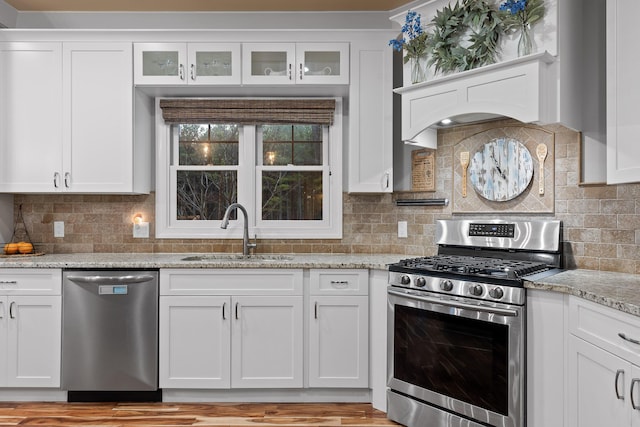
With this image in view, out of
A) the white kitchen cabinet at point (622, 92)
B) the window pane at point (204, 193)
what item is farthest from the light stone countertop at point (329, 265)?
the white kitchen cabinet at point (622, 92)

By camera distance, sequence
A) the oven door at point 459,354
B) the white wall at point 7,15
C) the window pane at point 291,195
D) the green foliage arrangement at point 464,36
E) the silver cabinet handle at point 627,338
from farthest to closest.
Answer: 1. the window pane at point 291,195
2. the white wall at point 7,15
3. the green foliage arrangement at point 464,36
4. the oven door at point 459,354
5. the silver cabinet handle at point 627,338

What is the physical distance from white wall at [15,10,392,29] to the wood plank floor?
2.68 metres

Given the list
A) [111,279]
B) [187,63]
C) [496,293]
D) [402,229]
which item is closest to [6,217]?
[111,279]

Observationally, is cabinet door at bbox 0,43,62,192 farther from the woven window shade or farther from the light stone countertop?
the woven window shade

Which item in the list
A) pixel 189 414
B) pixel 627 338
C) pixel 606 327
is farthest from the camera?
pixel 189 414

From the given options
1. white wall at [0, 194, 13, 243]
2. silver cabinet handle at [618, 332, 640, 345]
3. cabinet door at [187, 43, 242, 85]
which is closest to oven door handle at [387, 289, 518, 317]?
silver cabinet handle at [618, 332, 640, 345]

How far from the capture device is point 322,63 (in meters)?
3.16

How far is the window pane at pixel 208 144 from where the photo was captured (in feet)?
11.6

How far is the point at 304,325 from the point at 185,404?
0.93 metres

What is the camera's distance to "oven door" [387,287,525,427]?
217 centimetres

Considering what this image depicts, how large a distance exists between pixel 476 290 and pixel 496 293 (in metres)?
0.10

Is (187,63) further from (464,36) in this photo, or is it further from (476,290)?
(476,290)

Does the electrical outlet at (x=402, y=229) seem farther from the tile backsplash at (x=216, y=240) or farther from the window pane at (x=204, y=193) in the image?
the window pane at (x=204, y=193)

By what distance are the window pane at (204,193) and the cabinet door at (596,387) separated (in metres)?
2.47
